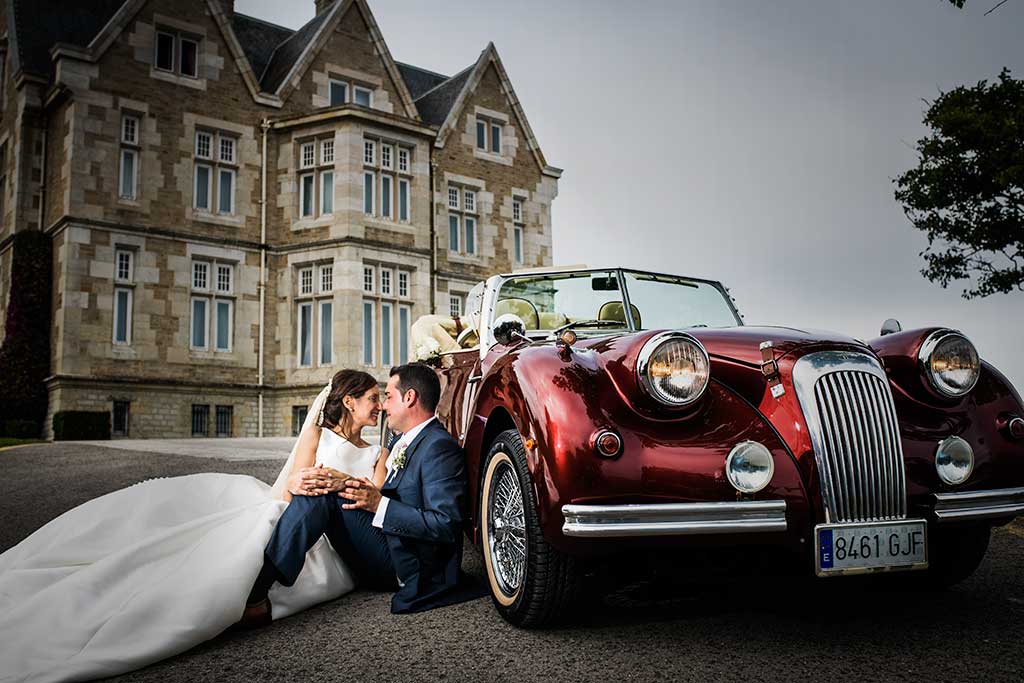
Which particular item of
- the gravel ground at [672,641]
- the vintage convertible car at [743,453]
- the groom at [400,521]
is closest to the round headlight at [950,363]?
the vintage convertible car at [743,453]

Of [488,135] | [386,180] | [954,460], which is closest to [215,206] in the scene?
[386,180]

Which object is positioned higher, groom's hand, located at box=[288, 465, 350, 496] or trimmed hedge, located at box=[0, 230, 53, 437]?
trimmed hedge, located at box=[0, 230, 53, 437]

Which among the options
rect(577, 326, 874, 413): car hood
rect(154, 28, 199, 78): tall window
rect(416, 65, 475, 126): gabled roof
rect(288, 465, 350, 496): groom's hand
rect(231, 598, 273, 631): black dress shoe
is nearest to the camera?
rect(577, 326, 874, 413): car hood

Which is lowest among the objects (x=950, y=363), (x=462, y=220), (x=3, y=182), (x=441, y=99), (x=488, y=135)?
(x=950, y=363)

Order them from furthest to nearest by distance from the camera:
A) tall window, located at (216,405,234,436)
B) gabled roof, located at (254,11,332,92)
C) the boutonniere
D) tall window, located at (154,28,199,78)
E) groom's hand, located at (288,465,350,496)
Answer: gabled roof, located at (254,11,332,92), tall window, located at (154,28,199,78), tall window, located at (216,405,234,436), the boutonniere, groom's hand, located at (288,465,350,496)

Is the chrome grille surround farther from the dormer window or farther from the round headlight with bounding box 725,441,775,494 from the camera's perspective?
the dormer window

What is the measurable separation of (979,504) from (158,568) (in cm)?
337

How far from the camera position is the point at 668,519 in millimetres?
2928

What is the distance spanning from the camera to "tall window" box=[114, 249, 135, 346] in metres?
→ 19.0

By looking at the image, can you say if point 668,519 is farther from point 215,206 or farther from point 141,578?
point 215,206

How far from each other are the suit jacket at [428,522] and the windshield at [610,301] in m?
1.36

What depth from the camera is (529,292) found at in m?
5.36

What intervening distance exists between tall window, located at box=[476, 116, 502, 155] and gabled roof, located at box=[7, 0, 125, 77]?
34.4 ft

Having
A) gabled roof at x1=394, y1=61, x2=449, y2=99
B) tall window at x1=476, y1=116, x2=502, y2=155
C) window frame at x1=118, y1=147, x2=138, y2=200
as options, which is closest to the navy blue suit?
window frame at x1=118, y1=147, x2=138, y2=200
